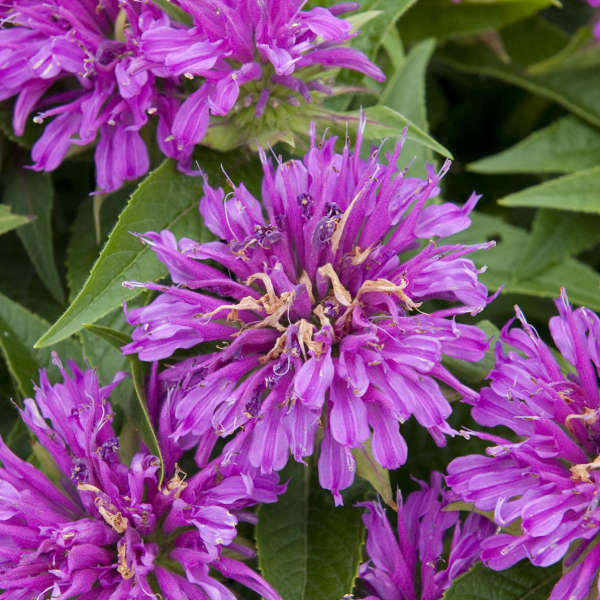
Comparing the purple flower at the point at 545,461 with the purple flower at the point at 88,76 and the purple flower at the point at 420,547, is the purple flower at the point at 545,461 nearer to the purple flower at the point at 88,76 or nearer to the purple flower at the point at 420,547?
the purple flower at the point at 420,547

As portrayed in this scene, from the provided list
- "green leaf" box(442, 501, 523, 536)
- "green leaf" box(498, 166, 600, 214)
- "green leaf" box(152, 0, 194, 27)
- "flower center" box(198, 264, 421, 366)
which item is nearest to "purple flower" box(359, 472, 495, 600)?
"green leaf" box(442, 501, 523, 536)

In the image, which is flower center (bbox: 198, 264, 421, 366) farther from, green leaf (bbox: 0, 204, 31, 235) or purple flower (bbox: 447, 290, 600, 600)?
green leaf (bbox: 0, 204, 31, 235)

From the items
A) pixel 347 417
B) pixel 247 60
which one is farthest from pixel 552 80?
pixel 347 417

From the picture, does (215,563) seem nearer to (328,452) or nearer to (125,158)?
(328,452)

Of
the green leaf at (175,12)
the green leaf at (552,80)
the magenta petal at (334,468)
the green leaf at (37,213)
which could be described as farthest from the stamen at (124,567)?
the green leaf at (552,80)

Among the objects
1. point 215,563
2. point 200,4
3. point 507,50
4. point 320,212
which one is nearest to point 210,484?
point 215,563

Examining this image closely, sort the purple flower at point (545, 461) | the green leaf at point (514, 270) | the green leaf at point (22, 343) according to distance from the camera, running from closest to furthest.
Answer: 1. the purple flower at point (545, 461)
2. the green leaf at point (22, 343)
3. the green leaf at point (514, 270)

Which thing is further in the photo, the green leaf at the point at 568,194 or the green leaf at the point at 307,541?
the green leaf at the point at 568,194
